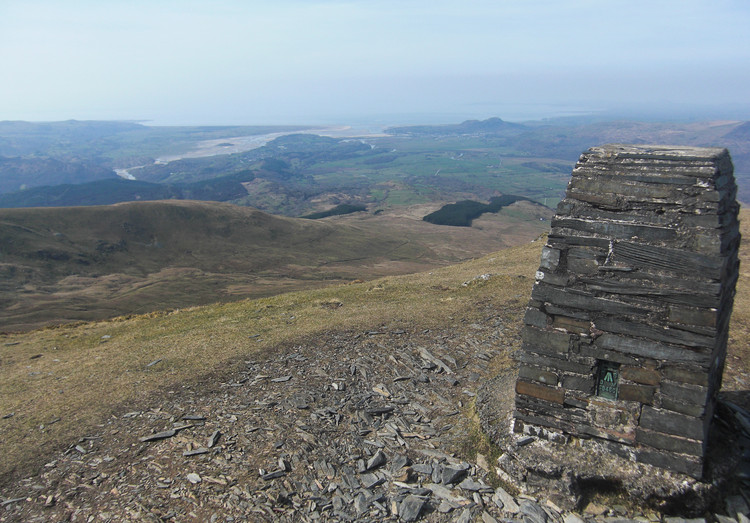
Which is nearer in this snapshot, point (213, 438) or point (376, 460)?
point (376, 460)

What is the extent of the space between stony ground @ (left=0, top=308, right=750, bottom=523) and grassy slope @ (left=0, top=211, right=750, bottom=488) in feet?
4.63

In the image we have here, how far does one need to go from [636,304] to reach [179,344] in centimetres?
1822

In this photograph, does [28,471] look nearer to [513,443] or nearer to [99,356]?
[99,356]

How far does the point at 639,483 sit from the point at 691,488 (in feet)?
3.02

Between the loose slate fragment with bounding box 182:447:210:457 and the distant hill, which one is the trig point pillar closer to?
the loose slate fragment with bounding box 182:447:210:457

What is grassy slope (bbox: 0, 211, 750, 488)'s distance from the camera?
14.3 m

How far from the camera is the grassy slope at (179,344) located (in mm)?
14289

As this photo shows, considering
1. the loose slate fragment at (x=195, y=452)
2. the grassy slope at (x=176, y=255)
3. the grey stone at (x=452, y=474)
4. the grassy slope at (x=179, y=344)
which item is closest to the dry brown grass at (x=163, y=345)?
the grassy slope at (x=179, y=344)

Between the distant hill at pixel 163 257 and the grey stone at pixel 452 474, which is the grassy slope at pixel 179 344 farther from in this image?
the distant hill at pixel 163 257

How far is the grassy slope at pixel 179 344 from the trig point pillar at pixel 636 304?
7263 mm

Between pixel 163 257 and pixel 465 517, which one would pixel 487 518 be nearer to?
pixel 465 517

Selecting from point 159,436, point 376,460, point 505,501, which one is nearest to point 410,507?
point 376,460

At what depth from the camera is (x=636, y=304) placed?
29.0 feet

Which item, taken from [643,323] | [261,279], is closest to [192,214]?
[261,279]
